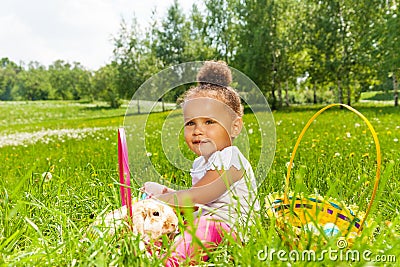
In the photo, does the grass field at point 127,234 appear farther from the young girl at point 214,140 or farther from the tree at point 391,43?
the tree at point 391,43

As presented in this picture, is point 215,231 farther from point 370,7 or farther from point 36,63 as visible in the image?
point 36,63

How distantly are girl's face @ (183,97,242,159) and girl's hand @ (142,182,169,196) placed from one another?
30 cm

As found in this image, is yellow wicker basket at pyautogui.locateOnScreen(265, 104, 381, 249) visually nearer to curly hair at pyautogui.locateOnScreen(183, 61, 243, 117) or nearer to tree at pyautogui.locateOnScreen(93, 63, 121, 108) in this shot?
curly hair at pyautogui.locateOnScreen(183, 61, 243, 117)

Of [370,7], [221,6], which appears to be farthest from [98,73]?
[370,7]

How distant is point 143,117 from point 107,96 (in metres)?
39.8

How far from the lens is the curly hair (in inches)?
93.4

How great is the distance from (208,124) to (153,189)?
51 cm

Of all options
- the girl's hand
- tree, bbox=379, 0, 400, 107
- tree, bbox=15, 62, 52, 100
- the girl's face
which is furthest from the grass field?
tree, bbox=15, 62, 52, 100

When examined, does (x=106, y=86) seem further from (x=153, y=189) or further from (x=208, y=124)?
(x=208, y=124)

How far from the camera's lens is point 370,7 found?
21.3 metres

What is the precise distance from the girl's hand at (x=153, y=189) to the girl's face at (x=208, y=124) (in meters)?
0.30

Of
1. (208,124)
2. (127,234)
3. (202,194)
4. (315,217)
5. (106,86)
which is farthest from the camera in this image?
(106,86)

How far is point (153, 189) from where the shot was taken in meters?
2.46

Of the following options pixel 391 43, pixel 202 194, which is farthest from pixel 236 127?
pixel 391 43
